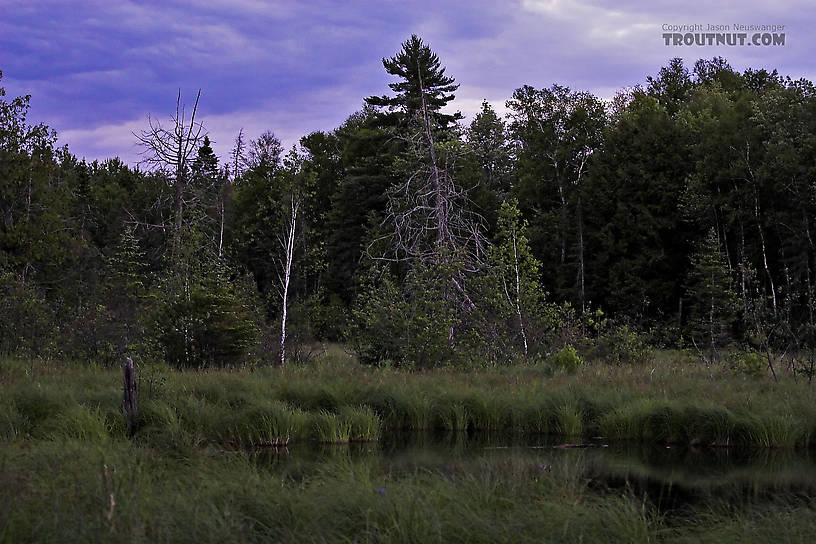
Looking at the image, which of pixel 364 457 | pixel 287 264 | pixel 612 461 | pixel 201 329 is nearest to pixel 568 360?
pixel 612 461

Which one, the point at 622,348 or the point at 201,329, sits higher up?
the point at 201,329

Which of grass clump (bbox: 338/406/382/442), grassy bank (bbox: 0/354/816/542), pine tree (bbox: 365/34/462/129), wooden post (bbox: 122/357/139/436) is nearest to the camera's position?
grassy bank (bbox: 0/354/816/542)

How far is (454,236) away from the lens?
851 inches

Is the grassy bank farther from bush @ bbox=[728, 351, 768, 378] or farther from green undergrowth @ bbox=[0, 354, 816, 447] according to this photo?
bush @ bbox=[728, 351, 768, 378]

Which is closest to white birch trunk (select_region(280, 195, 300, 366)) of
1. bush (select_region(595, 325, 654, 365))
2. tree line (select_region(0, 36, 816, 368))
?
tree line (select_region(0, 36, 816, 368))

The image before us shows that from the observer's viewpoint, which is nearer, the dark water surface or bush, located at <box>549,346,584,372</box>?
the dark water surface

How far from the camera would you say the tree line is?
60.0 feet

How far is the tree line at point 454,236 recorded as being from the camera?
720 inches

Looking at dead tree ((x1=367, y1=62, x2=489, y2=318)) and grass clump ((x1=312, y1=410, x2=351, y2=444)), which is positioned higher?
dead tree ((x1=367, y1=62, x2=489, y2=318))

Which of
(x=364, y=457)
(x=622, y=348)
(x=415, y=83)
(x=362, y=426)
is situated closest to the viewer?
(x=364, y=457)

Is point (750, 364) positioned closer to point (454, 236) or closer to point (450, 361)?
point (450, 361)

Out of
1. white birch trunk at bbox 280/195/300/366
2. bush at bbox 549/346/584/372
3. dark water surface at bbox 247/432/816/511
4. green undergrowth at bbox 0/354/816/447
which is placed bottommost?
dark water surface at bbox 247/432/816/511

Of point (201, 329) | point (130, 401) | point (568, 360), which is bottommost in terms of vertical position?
point (130, 401)

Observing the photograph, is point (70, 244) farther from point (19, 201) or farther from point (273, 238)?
point (273, 238)
